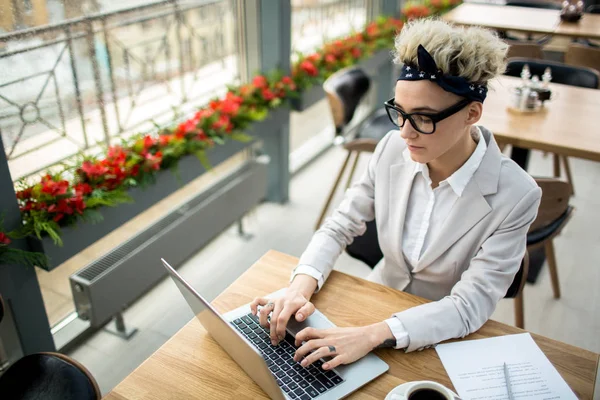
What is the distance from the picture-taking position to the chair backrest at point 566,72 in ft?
10.2

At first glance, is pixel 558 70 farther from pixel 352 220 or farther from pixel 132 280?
pixel 132 280

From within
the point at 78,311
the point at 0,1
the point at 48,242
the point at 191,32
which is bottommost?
the point at 78,311

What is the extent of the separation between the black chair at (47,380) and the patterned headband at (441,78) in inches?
48.6

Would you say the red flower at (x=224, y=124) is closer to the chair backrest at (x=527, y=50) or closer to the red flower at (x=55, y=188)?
the red flower at (x=55, y=188)

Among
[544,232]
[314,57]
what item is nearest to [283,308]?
[544,232]

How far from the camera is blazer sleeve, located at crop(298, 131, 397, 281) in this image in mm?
1535

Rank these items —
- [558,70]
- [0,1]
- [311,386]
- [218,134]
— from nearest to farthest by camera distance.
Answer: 1. [311,386]
2. [0,1]
3. [218,134]
4. [558,70]

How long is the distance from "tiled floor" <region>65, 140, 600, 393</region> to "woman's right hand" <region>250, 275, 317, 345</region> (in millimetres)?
1217

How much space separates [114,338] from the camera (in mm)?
2453

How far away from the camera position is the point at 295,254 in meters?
3.01

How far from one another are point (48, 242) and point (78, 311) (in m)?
0.43

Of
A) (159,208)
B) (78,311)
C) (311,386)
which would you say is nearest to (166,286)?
(159,208)

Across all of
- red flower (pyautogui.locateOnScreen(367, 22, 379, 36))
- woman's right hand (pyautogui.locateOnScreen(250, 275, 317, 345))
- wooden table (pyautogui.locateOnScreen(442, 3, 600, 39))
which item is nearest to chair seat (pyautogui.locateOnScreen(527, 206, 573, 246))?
woman's right hand (pyautogui.locateOnScreen(250, 275, 317, 345))

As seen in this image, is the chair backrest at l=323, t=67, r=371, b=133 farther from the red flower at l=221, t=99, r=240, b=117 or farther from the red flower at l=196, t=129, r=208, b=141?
the red flower at l=196, t=129, r=208, b=141
